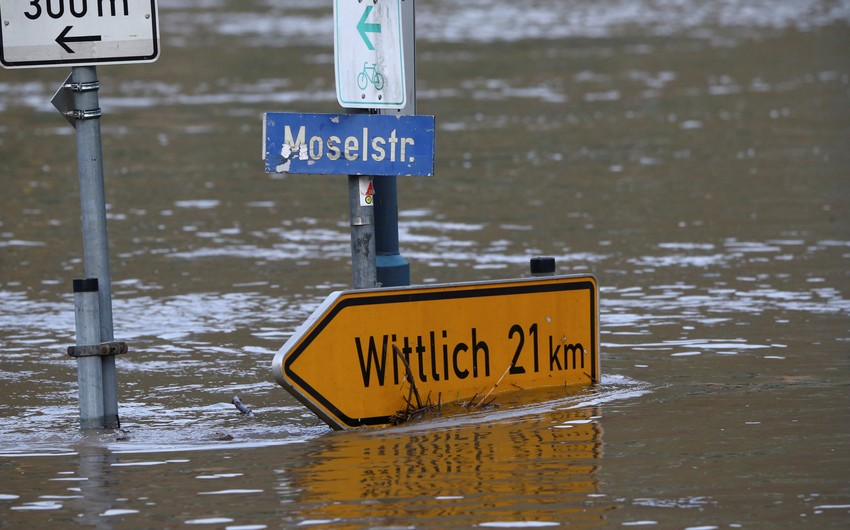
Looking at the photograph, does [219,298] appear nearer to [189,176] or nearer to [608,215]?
[608,215]

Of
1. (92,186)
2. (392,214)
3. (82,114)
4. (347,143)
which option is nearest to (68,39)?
(82,114)

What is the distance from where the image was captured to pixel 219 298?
36.4 ft

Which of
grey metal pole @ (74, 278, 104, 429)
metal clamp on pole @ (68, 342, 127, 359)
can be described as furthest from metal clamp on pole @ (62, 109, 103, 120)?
metal clamp on pole @ (68, 342, 127, 359)

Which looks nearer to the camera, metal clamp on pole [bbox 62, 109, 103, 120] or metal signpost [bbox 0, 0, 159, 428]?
metal signpost [bbox 0, 0, 159, 428]

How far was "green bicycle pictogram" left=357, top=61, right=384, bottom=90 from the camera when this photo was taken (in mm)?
7344

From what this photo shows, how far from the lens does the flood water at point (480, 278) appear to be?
6137 mm

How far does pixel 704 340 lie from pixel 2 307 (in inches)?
190

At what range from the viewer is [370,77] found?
736 centimetres

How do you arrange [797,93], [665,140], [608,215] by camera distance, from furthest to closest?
1. [797,93]
2. [665,140]
3. [608,215]

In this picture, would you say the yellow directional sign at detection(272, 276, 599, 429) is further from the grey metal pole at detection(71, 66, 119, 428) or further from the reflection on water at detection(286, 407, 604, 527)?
the grey metal pole at detection(71, 66, 119, 428)

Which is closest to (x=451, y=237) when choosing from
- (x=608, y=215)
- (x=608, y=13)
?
(x=608, y=215)

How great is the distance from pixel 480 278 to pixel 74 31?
496cm

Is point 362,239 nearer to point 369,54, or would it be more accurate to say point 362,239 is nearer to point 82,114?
point 369,54

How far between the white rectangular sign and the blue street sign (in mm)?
706
